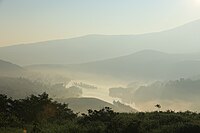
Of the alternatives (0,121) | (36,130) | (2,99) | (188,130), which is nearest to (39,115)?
(2,99)

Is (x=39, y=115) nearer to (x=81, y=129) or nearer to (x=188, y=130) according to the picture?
(x=81, y=129)

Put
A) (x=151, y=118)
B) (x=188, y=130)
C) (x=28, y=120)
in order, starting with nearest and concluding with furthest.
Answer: (x=188, y=130)
(x=151, y=118)
(x=28, y=120)

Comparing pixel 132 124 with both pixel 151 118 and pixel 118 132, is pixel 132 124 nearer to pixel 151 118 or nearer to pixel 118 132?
pixel 118 132

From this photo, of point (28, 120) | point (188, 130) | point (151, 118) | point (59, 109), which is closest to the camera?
point (188, 130)

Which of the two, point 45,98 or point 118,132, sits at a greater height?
point 45,98

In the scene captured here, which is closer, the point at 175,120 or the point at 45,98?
the point at 175,120

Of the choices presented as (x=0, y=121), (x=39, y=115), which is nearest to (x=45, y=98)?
(x=39, y=115)
